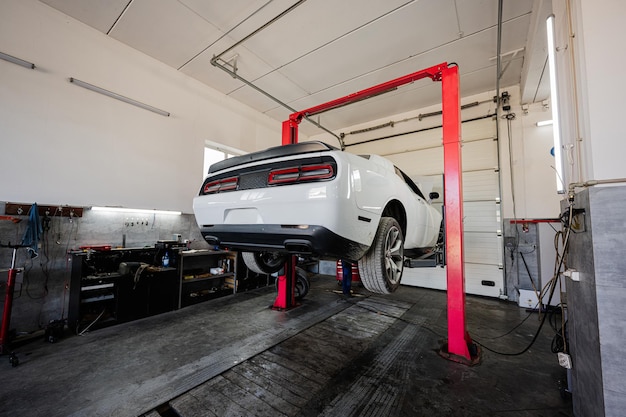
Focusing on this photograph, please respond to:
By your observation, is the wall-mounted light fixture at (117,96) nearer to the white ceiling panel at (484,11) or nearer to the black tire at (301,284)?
the black tire at (301,284)

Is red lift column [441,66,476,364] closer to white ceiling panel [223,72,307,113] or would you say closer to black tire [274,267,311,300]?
black tire [274,267,311,300]

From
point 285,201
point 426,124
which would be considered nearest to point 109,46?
point 285,201

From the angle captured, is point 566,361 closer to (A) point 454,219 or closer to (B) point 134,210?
(A) point 454,219

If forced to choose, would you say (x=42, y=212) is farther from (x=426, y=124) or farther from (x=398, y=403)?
(x=426, y=124)

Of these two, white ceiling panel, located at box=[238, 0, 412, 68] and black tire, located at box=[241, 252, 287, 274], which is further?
white ceiling panel, located at box=[238, 0, 412, 68]

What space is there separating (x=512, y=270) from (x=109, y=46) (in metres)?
7.92

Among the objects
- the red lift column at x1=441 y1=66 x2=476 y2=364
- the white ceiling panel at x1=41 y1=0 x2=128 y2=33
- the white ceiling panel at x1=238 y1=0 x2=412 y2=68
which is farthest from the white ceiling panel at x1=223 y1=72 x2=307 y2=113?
the red lift column at x1=441 y1=66 x2=476 y2=364

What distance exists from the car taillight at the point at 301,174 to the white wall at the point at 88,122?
3.38m

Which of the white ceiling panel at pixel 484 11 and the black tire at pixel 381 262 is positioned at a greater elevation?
the white ceiling panel at pixel 484 11

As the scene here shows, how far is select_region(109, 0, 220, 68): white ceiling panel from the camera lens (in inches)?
127

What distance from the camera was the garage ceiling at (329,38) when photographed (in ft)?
10.4

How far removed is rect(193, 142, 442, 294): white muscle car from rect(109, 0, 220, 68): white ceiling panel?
8.99 ft

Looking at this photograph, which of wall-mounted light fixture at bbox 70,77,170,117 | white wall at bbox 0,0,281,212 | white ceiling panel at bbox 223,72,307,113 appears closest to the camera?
white wall at bbox 0,0,281,212

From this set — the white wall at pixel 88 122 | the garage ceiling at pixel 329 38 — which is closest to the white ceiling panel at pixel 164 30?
the garage ceiling at pixel 329 38
